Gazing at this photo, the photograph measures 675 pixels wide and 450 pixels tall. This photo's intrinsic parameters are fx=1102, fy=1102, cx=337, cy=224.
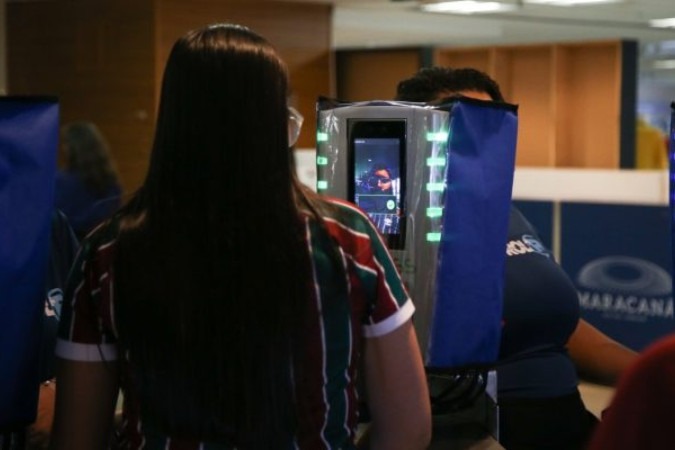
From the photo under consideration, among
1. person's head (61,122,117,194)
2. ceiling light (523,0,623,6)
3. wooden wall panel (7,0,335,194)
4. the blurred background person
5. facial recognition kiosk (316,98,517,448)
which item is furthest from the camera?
ceiling light (523,0,623,6)

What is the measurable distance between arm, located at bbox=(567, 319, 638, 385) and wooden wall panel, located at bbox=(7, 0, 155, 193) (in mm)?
4298

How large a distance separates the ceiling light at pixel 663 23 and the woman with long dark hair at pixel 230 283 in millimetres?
8257

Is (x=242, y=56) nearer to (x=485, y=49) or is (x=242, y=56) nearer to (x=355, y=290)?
(x=355, y=290)

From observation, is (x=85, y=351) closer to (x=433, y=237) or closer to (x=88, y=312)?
(x=88, y=312)

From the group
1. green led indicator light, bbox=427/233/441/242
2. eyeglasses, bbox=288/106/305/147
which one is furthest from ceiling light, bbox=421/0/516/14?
eyeglasses, bbox=288/106/305/147

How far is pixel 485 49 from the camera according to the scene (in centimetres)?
1067

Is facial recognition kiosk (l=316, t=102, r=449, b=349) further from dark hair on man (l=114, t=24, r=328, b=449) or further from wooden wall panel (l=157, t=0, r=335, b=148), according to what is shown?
wooden wall panel (l=157, t=0, r=335, b=148)

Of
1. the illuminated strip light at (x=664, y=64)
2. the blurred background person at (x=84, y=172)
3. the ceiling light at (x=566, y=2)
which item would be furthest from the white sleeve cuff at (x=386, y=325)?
the illuminated strip light at (x=664, y=64)

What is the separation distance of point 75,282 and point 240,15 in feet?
18.5

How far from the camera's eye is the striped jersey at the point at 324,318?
1270 millimetres

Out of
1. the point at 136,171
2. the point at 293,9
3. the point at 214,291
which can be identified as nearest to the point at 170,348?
the point at 214,291

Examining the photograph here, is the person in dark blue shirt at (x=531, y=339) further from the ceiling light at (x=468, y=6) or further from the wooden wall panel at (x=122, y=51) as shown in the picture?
the ceiling light at (x=468, y=6)

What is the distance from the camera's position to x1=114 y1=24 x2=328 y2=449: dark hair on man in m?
1.23

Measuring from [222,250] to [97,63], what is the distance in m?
5.58
